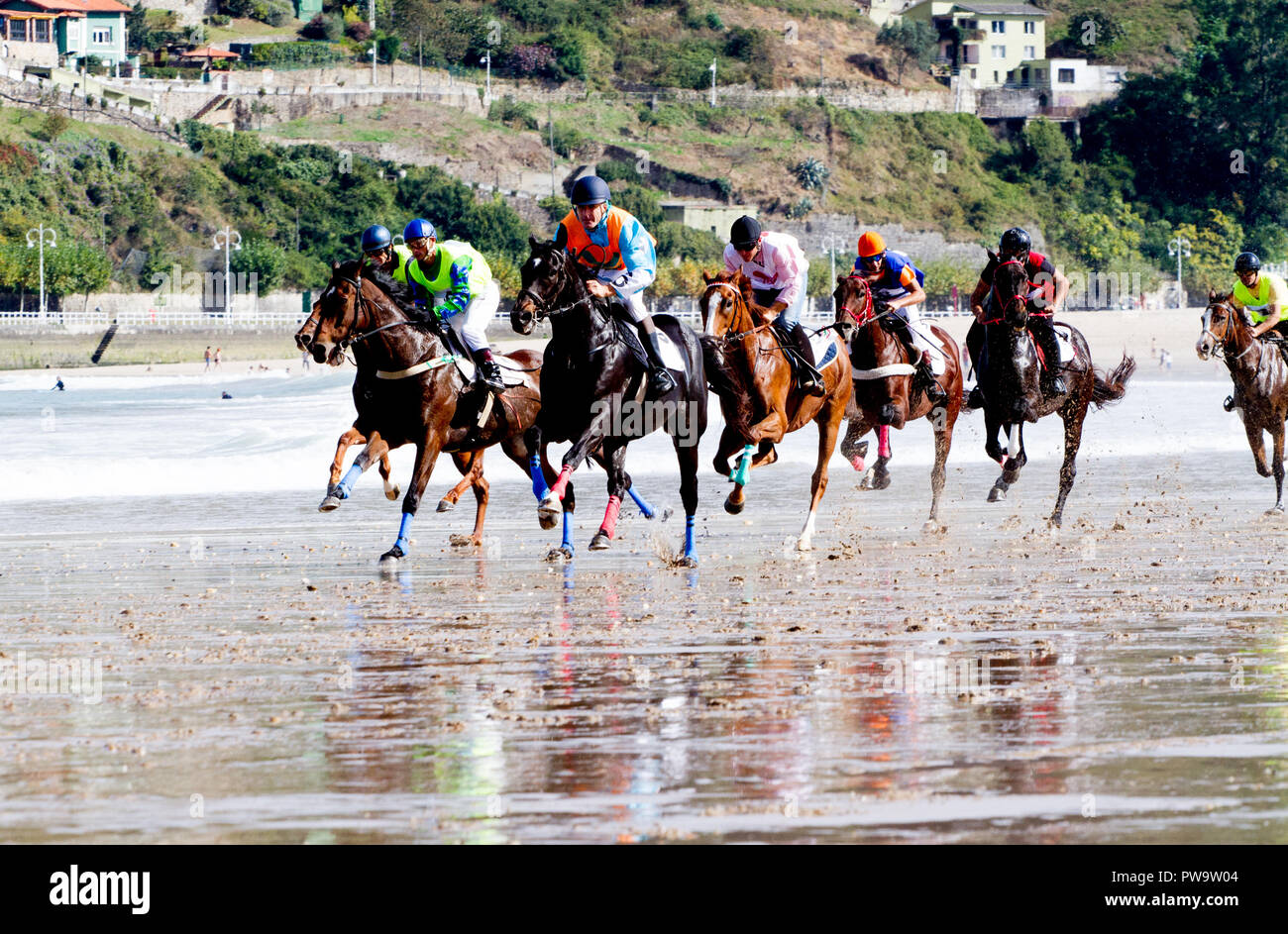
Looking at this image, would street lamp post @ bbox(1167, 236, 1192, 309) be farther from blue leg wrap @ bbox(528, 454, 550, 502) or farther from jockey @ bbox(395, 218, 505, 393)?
jockey @ bbox(395, 218, 505, 393)

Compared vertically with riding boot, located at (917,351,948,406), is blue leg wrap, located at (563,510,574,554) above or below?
below

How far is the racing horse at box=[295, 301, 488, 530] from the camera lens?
15789mm

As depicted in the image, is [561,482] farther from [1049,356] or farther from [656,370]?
[1049,356]

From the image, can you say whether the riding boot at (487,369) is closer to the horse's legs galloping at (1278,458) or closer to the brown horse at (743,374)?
the brown horse at (743,374)

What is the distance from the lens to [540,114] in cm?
18038

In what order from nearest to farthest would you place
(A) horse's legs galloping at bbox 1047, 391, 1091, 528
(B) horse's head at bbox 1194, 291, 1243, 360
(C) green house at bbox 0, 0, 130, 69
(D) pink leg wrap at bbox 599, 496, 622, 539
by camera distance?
(D) pink leg wrap at bbox 599, 496, 622, 539, (A) horse's legs galloping at bbox 1047, 391, 1091, 528, (B) horse's head at bbox 1194, 291, 1243, 360, (C) green house at bbox 0, 0, 130, 69

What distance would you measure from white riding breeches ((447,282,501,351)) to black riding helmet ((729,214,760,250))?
79.8 inches

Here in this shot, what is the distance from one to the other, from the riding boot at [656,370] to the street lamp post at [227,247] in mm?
103313

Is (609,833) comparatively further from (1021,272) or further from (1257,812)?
(1021,272)

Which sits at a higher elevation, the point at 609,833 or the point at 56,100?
the point at 56,100

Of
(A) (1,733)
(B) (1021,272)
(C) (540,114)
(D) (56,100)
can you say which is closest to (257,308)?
(D) (56,100)

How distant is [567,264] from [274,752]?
23.7 feet

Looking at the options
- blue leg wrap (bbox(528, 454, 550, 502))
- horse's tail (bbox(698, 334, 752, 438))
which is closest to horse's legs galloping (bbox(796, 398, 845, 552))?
horse's tail (bbox(698, 334, 752, 438))
